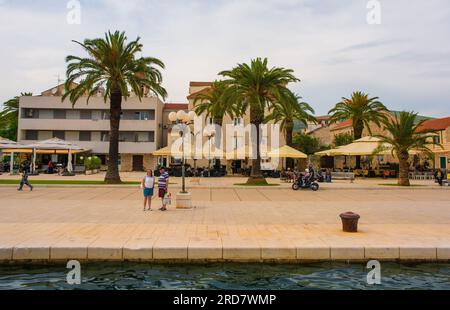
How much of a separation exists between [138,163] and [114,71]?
3060 cm

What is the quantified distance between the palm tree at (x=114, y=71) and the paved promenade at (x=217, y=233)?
13.7 meters

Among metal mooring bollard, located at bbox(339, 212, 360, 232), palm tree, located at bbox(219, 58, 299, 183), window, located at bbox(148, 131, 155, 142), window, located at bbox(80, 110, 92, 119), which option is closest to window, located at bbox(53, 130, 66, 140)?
window, located at bbox(80, 110, 92, 119)

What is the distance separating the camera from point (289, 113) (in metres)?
27.9

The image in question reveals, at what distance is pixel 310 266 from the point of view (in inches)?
320

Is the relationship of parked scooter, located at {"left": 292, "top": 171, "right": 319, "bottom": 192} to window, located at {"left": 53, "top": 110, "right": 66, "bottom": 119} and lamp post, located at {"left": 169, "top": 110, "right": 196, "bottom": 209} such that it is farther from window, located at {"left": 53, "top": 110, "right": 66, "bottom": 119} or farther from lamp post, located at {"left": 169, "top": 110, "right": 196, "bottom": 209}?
window, located at {"left": 53, "top": 110, "right": 66, "bottom": 119}

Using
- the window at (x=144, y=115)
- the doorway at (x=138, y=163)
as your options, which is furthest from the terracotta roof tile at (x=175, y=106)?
the doorway at (x=138, y=163)

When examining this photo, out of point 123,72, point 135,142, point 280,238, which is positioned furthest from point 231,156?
point 280,238

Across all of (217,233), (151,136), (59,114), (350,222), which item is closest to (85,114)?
(59,114)

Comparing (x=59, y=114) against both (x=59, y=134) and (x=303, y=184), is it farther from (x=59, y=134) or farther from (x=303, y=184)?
(x=303, y=184)

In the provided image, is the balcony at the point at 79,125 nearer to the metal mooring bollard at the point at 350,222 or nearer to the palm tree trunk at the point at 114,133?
the palm tree trunk at the point at 114,133

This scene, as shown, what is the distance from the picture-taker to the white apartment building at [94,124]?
5544 centimetres
